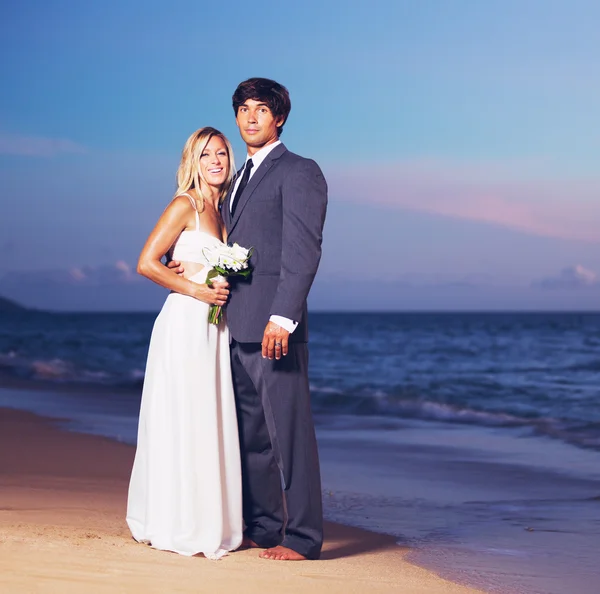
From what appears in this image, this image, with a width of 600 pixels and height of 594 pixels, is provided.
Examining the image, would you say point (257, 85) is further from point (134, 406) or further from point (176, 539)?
point (134, 406)

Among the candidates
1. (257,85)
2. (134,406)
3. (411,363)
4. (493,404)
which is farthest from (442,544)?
(411,363)

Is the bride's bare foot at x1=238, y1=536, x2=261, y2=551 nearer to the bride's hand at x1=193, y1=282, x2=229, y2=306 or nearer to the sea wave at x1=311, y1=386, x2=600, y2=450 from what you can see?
the bride's hand at x1=193, y1=282, x2=229, y2=306

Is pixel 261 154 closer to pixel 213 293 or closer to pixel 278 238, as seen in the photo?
pixel 278 238

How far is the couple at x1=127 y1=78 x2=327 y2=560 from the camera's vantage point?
12.1 ft

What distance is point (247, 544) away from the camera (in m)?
4.00

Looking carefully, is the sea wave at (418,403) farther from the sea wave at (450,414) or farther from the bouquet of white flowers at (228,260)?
the bouquet of white flowers at (228,260)

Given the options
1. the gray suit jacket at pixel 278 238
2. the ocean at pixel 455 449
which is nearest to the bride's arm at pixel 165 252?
the gray suit jacket at pixel 278 238

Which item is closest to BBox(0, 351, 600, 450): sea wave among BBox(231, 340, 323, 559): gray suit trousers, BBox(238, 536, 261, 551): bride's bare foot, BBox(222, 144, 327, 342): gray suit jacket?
BBox(238, 536, 261, 551): bride's bare foot

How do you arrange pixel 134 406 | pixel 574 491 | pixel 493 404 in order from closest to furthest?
pixel 574 491
pixel 134 406
pixel 493 404

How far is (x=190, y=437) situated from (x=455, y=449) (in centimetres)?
505

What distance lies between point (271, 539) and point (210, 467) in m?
0.48

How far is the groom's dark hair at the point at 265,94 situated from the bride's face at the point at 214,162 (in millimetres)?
182

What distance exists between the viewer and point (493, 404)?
14.0 m

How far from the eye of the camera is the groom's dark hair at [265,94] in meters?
3.77
